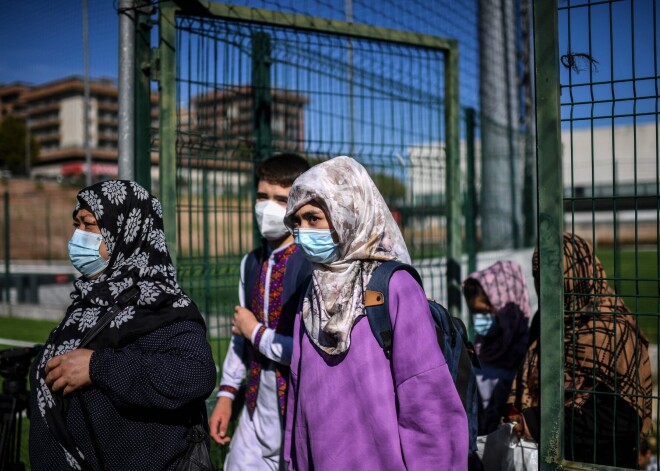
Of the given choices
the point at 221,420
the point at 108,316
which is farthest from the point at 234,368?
the point at 108,316

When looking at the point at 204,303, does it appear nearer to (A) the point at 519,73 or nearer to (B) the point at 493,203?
(B) the point at 493,203

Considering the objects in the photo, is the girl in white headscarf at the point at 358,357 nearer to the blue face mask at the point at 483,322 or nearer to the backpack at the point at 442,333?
the backpack at the point at 442,333

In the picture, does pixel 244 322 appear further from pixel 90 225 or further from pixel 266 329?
pixel 90 225

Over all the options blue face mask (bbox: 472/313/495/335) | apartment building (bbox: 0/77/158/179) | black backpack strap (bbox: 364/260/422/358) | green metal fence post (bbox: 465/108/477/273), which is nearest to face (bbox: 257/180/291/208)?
black backpack strap (bbox: 364/260/422/358)

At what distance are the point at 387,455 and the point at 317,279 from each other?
0.60 metres

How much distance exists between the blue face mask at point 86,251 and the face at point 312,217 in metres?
0.73

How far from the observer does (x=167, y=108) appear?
3.35 metres

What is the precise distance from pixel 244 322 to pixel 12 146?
58515mm

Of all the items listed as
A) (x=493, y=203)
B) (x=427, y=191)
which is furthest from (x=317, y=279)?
(x=493, y=203)

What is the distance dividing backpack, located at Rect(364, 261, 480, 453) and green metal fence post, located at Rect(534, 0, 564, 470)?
0.39 meters

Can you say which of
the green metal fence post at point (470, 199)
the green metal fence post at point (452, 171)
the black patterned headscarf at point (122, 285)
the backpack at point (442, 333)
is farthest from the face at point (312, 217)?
the green metal fence post at point (470, 199)

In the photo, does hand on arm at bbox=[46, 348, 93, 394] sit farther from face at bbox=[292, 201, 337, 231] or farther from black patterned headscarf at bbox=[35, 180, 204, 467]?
face at bbox=[292, 201, 337, 231]

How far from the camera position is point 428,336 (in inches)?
78.6

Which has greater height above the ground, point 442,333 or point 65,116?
point 65,116
